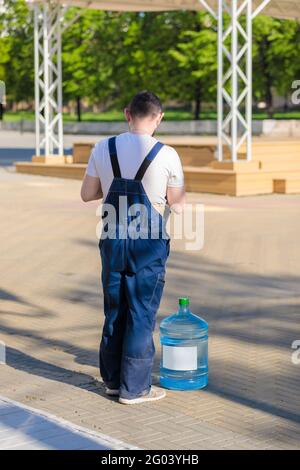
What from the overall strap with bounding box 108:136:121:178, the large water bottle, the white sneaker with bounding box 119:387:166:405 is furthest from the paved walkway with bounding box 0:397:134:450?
the overall strap with bounding box 108:136:121:178

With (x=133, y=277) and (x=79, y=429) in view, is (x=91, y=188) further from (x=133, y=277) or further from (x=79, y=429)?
(x=79, y=429)

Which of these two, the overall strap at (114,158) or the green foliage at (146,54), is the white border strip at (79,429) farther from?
the green foliage at (146,54)

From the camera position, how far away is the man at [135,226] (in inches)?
234

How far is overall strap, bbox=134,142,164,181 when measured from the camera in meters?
5.93

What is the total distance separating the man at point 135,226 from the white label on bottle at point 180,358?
31cm

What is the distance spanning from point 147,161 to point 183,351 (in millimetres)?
1398

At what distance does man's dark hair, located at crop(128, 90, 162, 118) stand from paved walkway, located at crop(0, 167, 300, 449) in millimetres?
1871

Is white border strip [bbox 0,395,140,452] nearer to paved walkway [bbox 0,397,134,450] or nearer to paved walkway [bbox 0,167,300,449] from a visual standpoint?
paved walkway [bbox 0,397,134,450]

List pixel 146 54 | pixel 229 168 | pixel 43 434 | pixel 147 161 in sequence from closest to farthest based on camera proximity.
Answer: pixel 43 434 < pixel 147 161 < pixel 229 168 < pixel 146 54

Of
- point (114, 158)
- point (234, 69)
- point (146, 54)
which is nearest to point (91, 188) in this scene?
point (114, 158)

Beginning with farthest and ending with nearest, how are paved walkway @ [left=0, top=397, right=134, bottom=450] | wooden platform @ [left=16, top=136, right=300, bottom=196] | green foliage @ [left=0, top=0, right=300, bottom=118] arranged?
green foliage @ [left=0, top=0, right=300, bottom=118]
wooden platform @ [left=16, top=136, right=300, bottom=196]
paved walkway @ [left=0, top=397, right=134, bottom=450]

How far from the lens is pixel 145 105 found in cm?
593

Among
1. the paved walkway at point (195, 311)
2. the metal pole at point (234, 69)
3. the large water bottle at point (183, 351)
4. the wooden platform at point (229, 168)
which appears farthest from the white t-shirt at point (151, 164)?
the metal pole at point (234, 69)

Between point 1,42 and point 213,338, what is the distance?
205 ft
